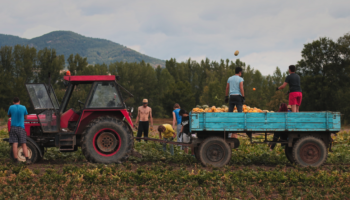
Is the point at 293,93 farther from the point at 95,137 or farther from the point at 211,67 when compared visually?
the point at 211,67

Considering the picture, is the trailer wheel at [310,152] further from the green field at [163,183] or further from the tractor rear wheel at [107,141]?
the tractor rear wheel at [107,141]

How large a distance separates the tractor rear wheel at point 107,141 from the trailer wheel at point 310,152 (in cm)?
424

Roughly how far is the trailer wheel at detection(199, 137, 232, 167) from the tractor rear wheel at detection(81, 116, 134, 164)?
1.85 meters

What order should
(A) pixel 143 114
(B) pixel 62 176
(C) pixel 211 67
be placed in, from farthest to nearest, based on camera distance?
(C) pixel 211 67 < (A) pixel 143 114 < (B) pixel 62 176

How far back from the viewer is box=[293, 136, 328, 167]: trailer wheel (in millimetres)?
8531

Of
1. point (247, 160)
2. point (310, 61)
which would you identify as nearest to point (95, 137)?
point (247, 160)

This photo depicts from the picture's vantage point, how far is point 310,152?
336 inches

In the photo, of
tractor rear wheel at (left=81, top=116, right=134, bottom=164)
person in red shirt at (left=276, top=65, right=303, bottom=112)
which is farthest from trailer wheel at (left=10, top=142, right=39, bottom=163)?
person in red shirt at (left=276, top=65, right=303, bottom=112)

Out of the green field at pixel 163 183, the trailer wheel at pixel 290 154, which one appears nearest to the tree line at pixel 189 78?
the trailer wheel at pixel 290 154

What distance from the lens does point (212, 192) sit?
240 inches

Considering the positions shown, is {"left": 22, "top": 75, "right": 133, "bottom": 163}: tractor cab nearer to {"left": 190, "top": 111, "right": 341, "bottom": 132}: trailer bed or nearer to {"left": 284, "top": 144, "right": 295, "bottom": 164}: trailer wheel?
{"left": 190, "top": 111, "right": 341, "bottom": 132}: trailer bed

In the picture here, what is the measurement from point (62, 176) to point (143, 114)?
5216mm

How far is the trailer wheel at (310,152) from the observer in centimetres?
853

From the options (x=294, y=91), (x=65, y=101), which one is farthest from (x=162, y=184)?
(x=294, y=91)
